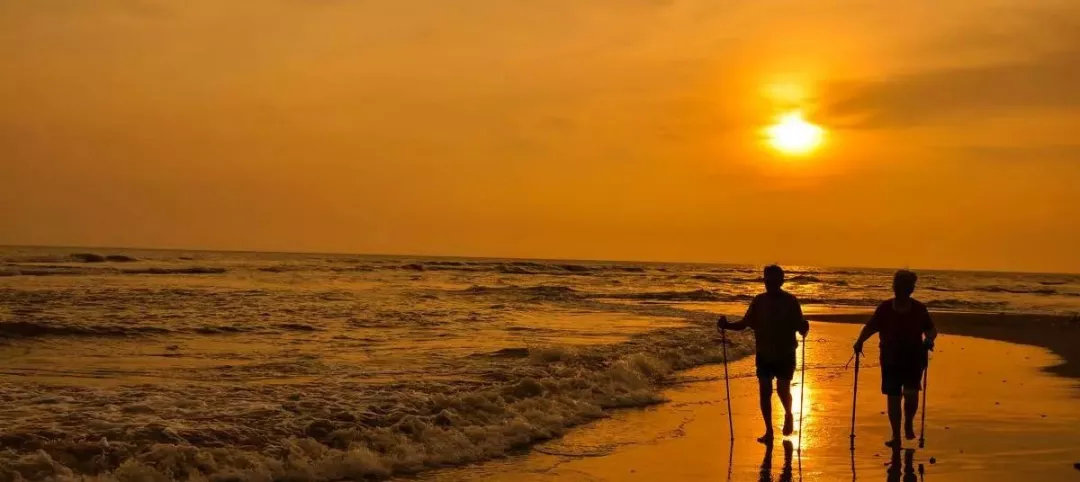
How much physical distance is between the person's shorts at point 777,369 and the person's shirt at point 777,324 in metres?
0.04

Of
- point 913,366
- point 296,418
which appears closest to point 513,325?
point 296,418

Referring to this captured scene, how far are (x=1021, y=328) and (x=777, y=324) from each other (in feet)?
72.6

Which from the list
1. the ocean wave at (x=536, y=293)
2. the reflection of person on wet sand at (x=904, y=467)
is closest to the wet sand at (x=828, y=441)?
the reflection of person on wet sand at (x=904, y=467)

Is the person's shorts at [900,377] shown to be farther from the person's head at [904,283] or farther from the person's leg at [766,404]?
the person's leg at [766,404]

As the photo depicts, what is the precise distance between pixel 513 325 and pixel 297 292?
48.6ft

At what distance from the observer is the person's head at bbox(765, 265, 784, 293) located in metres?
9.67

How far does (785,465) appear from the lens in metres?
8.59

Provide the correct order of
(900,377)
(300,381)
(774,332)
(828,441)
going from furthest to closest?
(300,381), (774,332), (828,441), (900,377)

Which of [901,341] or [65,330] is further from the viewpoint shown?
[65,330]

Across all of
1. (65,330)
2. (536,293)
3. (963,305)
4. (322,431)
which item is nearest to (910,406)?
(322,431)

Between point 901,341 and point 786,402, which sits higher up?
point 901,341

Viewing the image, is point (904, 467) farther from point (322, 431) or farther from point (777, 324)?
point (322, 431)

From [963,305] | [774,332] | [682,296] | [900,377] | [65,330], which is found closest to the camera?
[900,377]

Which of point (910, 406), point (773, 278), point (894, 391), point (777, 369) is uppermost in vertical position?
point (773, 278)
